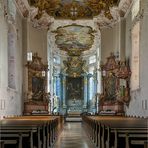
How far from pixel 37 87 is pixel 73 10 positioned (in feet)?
19.0

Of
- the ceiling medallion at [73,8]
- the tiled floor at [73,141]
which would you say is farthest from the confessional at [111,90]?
the tiled floor at [73,141]

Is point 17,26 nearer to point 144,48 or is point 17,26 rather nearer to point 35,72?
point 35,72

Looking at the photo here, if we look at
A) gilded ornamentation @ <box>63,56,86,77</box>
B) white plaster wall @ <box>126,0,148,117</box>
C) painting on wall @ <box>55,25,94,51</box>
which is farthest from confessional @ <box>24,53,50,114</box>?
gilded ornamentation @ <box>63,56,86,77</box>

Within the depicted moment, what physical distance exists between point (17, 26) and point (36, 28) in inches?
225

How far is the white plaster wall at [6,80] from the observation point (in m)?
17.3

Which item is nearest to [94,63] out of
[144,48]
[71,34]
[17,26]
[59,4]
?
[71,34]

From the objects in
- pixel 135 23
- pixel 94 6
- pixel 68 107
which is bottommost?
pixel 68 107

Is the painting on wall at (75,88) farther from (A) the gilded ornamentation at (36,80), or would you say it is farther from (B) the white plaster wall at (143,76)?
(B) the white plaster wall at (143,76)

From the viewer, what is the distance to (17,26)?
22875mm

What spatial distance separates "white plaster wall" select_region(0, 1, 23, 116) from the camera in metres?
17.3

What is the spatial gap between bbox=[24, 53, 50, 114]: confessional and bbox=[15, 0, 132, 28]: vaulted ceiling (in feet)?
9.24

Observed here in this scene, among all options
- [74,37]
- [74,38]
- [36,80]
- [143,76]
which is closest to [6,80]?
[143,76]

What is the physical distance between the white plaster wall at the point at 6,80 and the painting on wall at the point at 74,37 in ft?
32.9

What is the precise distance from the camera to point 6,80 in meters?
18.3
